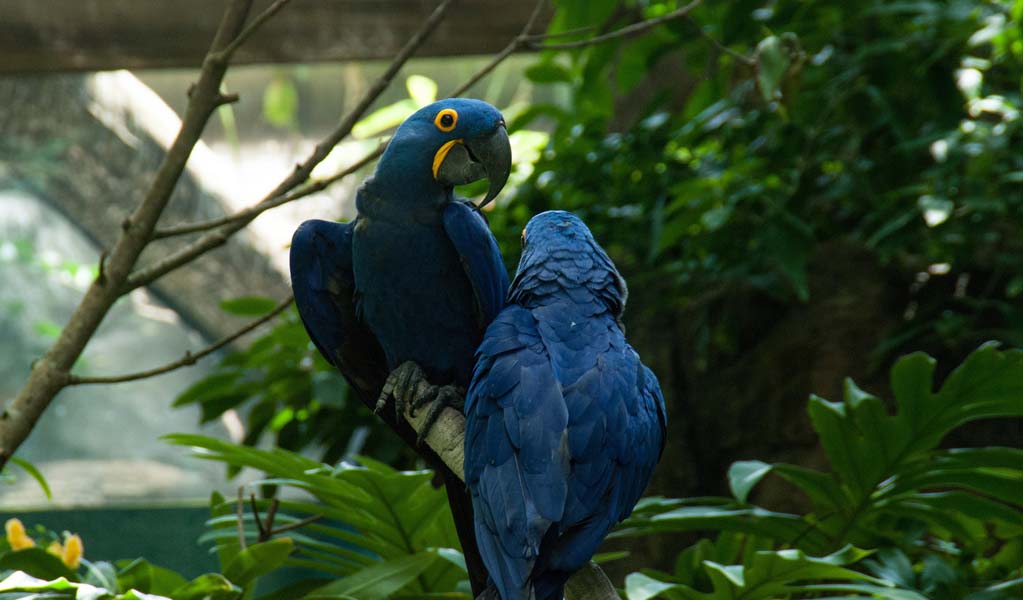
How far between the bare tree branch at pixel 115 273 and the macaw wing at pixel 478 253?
1.37 ft

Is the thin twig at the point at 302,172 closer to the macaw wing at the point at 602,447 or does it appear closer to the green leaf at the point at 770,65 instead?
the green leaf at the point at 770,65

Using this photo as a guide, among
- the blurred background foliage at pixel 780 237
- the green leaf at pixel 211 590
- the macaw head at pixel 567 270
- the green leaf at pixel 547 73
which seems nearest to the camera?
the macaw head at pixel 567 270

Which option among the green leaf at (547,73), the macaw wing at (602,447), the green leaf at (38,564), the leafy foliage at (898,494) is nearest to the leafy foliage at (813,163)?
the green leaf at (547,73)

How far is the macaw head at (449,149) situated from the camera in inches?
34.4

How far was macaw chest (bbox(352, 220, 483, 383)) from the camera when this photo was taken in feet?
3.01

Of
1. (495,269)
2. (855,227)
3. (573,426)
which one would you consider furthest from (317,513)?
(855,227)

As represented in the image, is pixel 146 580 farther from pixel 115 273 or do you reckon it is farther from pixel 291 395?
pixel 291 395

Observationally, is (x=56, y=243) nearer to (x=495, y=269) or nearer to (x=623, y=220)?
(x=623, y=220)

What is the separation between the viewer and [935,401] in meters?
1.15

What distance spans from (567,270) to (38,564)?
2.61 feet

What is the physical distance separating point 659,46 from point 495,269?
1129 mm

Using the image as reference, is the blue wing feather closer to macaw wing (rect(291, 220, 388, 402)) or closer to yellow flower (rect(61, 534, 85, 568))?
macaw wing (rect(291, 220, 388, 402))

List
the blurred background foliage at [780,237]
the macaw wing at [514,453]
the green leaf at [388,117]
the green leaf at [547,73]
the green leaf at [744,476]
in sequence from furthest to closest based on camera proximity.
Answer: the green leaf at [388,117]
the green leaf at [547,73]
the blurred background foliage at [780,237]
the green leaf at [744,476]
the macaw wing at [514,453]

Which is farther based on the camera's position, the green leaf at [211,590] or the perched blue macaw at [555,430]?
the green leaf at [211,590]
